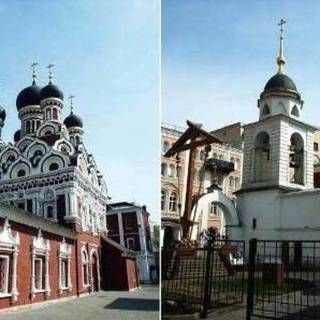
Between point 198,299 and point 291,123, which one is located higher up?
point 291,123

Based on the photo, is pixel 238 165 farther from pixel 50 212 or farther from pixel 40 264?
pixel 40 264

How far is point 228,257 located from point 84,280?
1.29 m

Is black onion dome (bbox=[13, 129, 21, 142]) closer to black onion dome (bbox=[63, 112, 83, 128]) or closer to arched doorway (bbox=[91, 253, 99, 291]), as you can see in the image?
black onion dome (bbox=[63, 112, 83, 128])

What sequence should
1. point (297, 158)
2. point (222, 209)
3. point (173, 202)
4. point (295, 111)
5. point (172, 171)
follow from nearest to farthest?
point (173, 202), point (172, 171), point (222, 209), point (297, 158), point (295, 111)

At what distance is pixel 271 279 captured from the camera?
3674 millimetres

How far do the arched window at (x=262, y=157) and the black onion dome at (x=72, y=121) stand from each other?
345cm

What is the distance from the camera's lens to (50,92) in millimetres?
3059

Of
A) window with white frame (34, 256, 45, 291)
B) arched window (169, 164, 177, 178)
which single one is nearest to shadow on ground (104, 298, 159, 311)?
window with white frame (34, 256, 45, 291)

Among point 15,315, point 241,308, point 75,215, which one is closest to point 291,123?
point 241,308

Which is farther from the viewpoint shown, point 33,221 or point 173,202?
point 173,202

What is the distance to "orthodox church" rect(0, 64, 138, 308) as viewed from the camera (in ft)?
9.48

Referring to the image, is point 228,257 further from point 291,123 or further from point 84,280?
point 291,123

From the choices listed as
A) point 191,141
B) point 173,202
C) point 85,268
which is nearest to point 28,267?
point 85,268

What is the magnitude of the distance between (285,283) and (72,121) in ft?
6.14
